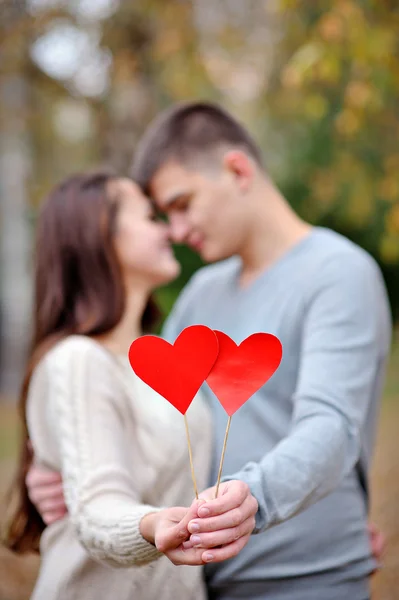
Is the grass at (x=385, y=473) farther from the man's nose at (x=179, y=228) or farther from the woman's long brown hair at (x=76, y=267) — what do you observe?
the man's nose at (x=179, y=228)

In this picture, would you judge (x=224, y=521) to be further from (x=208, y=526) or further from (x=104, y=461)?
(x=104, y=461)

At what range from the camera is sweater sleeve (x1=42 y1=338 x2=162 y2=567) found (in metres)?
1.54

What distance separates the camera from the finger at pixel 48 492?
2.04m

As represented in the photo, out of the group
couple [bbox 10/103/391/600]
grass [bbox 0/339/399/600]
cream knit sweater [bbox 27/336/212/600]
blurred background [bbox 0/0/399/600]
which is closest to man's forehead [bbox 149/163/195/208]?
couple [bbox 10/103/391/600]

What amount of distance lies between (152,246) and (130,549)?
100 cm

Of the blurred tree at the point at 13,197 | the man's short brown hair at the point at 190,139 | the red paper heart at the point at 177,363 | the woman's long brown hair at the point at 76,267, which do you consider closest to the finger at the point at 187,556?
the red paper heart at the point at 177,363

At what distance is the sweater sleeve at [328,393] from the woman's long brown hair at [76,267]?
0.63m

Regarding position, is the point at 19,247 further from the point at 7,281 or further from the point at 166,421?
the point at 166,421

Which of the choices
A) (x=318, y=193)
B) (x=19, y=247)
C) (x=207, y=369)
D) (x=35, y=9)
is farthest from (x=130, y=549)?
(x=19, y=247)

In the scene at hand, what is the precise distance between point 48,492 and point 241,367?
2.98ft

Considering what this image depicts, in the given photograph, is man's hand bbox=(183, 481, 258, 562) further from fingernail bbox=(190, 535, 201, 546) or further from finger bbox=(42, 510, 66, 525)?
finger bbox=(42, 510, 66, 525)

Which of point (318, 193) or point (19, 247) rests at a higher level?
point (318, 193)

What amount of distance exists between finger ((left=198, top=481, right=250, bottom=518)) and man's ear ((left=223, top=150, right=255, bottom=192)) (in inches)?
44.8

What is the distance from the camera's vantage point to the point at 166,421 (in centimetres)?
197
